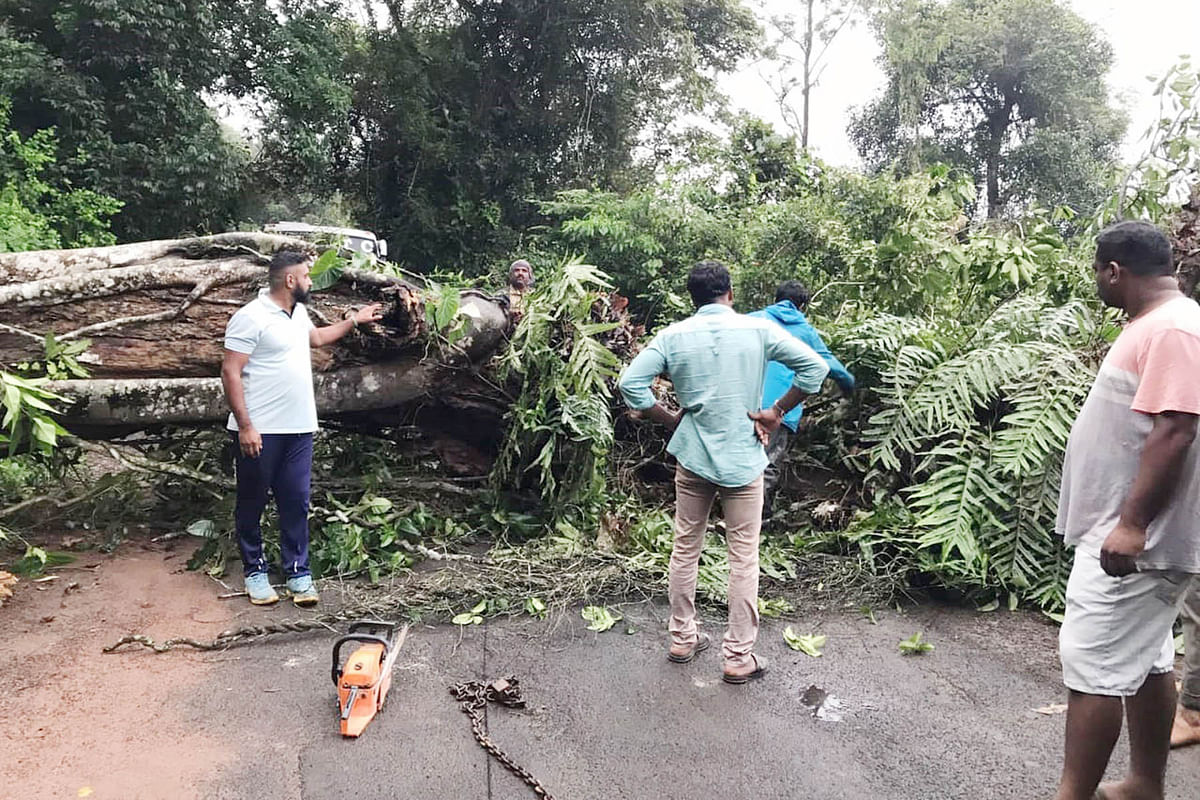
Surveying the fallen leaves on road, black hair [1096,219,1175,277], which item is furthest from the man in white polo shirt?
black hair [1096,219,1175,277]

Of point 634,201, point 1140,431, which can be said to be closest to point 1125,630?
point 1140,431

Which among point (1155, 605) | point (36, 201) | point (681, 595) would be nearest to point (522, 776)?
point (681, 595)

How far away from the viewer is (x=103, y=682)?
3.41 m

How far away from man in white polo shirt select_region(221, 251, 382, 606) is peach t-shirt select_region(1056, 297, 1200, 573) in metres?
3.50

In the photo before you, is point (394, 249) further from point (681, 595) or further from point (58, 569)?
point (681, 595)

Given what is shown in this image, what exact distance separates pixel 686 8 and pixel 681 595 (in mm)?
19081

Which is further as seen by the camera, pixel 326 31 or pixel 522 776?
pixel 326 31

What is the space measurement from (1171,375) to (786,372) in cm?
303

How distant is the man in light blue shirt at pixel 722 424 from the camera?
3.61m

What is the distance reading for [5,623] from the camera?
3910 millimetres

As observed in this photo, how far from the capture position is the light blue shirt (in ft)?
11.9

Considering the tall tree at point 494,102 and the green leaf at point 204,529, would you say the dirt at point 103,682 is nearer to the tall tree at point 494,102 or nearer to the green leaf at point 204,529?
the green leaf at point 204,529

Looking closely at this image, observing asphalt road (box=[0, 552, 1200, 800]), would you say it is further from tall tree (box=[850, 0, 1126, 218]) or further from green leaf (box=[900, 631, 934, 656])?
tall tree (box=[850, 0, 1126, 218])

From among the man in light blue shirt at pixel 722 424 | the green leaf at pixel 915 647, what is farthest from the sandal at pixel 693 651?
the green leaf at pixel 915 647
